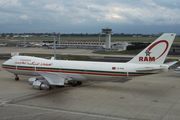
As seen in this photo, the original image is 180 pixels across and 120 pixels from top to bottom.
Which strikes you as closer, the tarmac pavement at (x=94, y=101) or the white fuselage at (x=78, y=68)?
the tarmac pavement at (x=94, y=101)

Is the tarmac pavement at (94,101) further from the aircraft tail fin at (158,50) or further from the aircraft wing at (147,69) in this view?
the aircraft tail fin at (158,50)

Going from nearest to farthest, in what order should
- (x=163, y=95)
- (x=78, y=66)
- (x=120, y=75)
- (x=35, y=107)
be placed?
(x=35, y=107)
(x=163, y=95)
(x=120, y=75)
(x=78, y=66)

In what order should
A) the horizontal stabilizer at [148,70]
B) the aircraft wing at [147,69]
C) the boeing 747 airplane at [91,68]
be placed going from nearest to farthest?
the horizontal stabilizer at [148,70] < the aircraft wing at [147,69] < the boeing 747 airplane at [91,68]

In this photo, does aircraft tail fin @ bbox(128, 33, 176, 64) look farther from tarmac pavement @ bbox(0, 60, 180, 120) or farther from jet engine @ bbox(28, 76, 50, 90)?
jet engine @ bbox(28, 76, 50, 90)

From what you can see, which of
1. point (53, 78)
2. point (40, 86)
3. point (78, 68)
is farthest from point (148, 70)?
point (40, 86)

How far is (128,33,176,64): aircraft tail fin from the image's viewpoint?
96.7 feet

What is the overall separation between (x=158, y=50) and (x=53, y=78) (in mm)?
16480

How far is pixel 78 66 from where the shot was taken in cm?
3441

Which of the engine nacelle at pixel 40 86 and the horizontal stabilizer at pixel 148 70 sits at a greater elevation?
the horizontal stabilizer at pixel 148 70

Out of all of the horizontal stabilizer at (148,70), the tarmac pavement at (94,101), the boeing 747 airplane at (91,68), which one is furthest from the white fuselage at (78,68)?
the tarmac pavement at (94,101)

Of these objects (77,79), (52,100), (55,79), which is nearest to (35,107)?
(52,100)

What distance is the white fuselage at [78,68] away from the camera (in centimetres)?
3154

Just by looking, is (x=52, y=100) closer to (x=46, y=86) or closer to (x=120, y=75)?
(x=46, y=86)

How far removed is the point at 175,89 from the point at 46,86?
20347 millimetres
